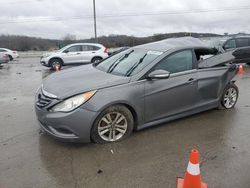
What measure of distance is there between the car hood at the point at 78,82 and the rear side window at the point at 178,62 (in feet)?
2.69

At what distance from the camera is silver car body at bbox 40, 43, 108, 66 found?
55.4ft

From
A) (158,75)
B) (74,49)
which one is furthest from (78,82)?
(74,49)

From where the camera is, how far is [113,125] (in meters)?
4.47

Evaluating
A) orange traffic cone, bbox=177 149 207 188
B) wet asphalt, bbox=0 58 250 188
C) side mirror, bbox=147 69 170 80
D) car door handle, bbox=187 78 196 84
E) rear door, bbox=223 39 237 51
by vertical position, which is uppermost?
rear door, bbox=223 39 237 51

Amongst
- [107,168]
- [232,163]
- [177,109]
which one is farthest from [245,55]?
[107,168]

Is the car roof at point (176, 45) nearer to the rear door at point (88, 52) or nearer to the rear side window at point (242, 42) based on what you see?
the rear side window at point (242, 42)

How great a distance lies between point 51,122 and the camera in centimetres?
417

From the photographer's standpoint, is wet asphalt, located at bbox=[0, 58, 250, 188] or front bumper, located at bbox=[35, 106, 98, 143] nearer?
wet asphalt, located at bbox=[0, 58, 250, 188]

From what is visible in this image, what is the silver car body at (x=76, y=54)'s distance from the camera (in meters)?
16.9

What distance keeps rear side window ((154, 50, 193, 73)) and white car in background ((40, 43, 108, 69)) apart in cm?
1206

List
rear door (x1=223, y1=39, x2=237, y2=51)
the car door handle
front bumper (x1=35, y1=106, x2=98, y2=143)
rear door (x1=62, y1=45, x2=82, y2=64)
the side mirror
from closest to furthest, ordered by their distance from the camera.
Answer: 1. front bumper (x1=35, y1=106, x2=98, y2=143)
2. the side mirror
3. the car door handle
4. rear door (x1=223, y1=39, x2=237, y2=51)
5. rear door (x1=62, y1=45, x2=82, y2=64)

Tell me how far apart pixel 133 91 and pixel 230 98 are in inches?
114

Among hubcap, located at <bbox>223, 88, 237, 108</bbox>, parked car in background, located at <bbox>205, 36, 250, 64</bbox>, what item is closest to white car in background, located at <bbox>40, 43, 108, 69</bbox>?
parked car in background, located at <bbox>205, 36, 250, 64</bbox>

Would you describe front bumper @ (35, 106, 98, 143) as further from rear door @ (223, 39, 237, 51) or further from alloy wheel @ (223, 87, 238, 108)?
rear door @ (223, 39, 237, 51)
